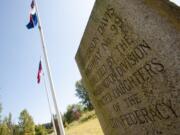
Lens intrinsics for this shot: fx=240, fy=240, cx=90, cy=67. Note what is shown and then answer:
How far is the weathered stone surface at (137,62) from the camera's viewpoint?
215 centimetres

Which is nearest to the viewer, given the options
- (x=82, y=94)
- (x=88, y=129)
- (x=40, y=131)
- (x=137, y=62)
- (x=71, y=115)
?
(x=137, y=62)

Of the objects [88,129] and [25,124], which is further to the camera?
[25,124]

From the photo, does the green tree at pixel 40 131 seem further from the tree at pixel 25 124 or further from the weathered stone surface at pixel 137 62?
the weathered stone surface at pixel 137 62

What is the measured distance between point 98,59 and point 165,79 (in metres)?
1.50

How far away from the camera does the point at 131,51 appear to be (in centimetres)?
263

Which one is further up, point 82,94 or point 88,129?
point 82,94

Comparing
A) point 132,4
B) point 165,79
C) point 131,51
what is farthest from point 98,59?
point 165,79

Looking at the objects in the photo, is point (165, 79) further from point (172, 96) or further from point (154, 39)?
point (154, 39)

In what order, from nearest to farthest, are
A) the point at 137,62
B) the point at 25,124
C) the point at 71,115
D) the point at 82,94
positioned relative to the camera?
the point at 137,62 < the point at 25,124 < the point at 71,115 < the point at 82,94

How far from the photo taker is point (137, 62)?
257cm

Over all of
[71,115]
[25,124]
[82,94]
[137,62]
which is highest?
[82,94]

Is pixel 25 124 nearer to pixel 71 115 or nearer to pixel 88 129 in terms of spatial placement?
pixel 71 115

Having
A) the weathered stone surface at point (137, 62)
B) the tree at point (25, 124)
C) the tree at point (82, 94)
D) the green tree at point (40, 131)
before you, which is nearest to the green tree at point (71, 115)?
the green tree at point (40, 131)

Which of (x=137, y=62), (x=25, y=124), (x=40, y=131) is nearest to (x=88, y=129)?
(x=137, y=62)
